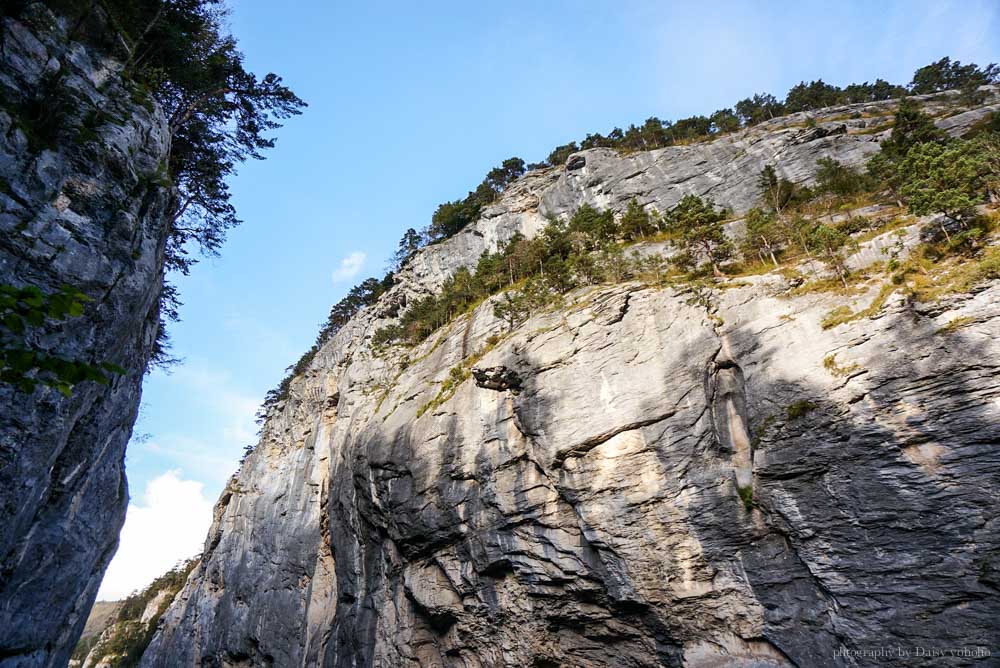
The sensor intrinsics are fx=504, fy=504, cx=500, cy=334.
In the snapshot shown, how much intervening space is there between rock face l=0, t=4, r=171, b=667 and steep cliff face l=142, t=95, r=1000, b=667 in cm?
1126

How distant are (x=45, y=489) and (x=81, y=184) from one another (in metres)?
7.10

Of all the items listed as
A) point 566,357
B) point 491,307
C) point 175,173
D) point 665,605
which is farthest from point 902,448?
point 175,173

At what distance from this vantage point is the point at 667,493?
52.1 feet

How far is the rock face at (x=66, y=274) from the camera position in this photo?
10.0m

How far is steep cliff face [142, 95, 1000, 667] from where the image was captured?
40.7 ft

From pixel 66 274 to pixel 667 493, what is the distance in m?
16.6

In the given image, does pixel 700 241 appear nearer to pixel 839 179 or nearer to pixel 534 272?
pixel 839 179

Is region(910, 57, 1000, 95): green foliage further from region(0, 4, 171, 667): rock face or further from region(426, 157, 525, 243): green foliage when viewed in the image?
region(0, 4, 171, 667): rock face

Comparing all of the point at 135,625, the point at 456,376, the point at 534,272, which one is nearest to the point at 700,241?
the point at 534,272

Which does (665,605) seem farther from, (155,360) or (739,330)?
(155,360)

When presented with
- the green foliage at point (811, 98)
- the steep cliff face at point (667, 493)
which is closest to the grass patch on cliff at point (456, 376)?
the steep cliff face at point (667, 493)

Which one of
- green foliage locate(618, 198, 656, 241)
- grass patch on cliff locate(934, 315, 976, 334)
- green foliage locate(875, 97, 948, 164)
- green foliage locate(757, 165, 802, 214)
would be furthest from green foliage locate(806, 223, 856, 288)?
green foliage locate(618, 198, 656, 241)

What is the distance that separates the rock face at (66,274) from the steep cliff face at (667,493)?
11261 millimetres

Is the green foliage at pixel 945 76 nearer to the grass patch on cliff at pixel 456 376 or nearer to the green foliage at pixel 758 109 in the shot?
the green foliage at pixel 758 109
